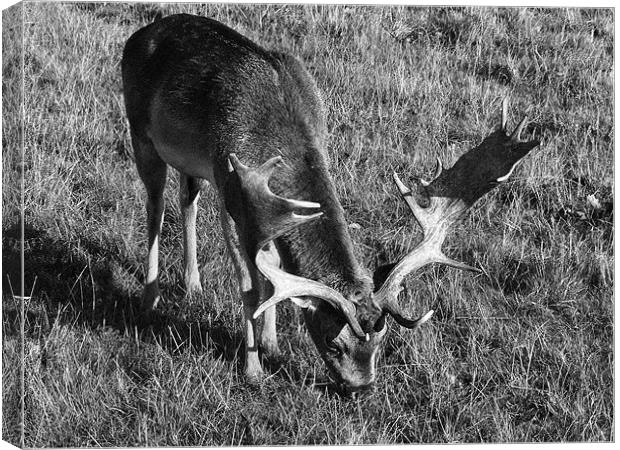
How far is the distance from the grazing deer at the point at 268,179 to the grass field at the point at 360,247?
139 mm

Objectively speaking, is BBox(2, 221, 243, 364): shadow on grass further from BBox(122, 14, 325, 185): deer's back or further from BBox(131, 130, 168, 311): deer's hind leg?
BBox(122, 14, 325, 185): deer's back

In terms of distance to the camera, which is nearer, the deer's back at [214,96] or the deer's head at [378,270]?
the deer's head at [378,270]

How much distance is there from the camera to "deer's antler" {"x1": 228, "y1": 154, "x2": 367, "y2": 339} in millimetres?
5168

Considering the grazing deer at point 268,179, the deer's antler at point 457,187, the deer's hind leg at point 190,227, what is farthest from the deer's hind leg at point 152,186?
the deer's antler at point 457,187

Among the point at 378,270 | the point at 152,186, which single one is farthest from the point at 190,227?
the point at 378,270

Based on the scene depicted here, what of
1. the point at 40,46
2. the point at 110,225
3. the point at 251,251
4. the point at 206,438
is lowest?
the point at 206,438

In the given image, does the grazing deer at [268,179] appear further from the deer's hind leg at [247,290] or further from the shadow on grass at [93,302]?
the shadow on grass at [93,302]

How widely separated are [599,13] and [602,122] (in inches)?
19.8

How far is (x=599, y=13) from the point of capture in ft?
20.1

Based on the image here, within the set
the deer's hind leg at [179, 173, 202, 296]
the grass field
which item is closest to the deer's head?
the grass field

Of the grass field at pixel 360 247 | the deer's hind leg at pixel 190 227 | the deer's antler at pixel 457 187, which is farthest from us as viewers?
the deer's hind leg at pixel 190 227

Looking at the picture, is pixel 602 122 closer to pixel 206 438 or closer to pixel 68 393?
pixel 206 438

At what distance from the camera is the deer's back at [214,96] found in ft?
19.2

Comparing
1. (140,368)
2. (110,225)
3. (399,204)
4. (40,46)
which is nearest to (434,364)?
(399,204)
